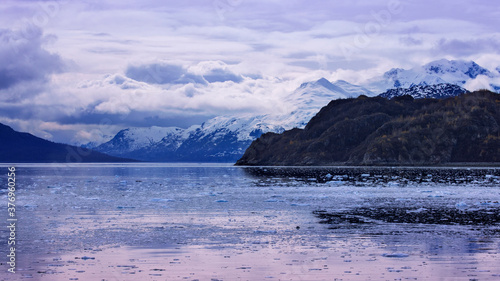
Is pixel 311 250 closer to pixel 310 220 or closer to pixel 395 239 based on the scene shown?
pixel 395 239

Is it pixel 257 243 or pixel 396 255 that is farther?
pixel 257 243

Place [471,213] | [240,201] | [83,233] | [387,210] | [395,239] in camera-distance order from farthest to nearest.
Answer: [240,201], [387,210], [471,213], [83,233], [395,239]

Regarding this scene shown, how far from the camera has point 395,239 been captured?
33000 millimetres

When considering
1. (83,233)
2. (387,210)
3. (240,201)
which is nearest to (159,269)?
(83,233)

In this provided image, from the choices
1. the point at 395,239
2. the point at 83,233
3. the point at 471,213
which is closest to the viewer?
the point at 395,239

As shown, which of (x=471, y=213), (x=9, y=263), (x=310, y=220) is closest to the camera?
(x=9, y=263)

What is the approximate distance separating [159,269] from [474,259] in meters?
14.6

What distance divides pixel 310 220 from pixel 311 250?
13937 millimetres

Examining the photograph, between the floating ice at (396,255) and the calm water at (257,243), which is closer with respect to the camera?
the calm water at (257,243)

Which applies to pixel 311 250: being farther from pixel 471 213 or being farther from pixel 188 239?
pixel 471 213

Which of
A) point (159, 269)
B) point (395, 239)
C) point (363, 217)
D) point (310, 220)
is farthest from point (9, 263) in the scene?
point (363, 217)

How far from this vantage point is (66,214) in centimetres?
4825

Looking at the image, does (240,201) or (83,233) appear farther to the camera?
(240,201)

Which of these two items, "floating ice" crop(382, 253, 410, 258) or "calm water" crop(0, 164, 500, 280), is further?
"floating ice" crop(382, 253, 410, 258)
